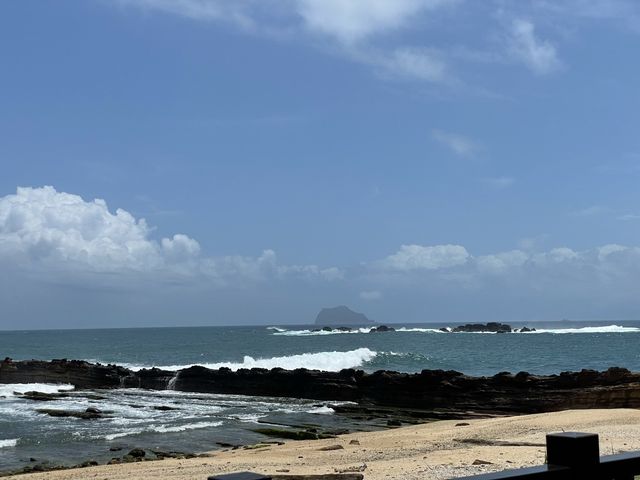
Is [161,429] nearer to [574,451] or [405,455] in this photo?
[405,455]

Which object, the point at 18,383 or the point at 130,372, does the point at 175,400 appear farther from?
the point at 18,383

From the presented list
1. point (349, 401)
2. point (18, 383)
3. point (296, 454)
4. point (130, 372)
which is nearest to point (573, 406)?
point (349, 401)

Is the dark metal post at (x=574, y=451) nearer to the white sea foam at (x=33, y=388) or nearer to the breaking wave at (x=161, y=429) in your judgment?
the breaking wave at (x=161, y=429)

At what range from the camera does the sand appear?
14.1 metres

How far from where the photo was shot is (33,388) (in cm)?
4850

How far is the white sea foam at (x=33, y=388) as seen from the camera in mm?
46812

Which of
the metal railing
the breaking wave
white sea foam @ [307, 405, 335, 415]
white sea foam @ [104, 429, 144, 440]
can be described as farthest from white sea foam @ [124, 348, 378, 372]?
the metal railing

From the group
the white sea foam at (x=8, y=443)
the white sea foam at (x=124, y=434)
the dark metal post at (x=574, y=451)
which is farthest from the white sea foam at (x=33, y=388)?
the dark metal post at (x=574, y=451)

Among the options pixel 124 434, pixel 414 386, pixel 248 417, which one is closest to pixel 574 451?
pixel 124 434

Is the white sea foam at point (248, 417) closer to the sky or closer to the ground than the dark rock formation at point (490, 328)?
closer to the ground

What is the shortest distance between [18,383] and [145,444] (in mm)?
32327

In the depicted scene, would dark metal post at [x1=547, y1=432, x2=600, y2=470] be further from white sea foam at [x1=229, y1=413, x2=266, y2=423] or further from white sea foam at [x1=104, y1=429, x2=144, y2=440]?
white sea foam at [x1=229, y1=413, x2=266, y2=423]

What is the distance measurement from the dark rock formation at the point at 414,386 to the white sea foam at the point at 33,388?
952mm

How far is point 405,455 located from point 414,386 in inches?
744
